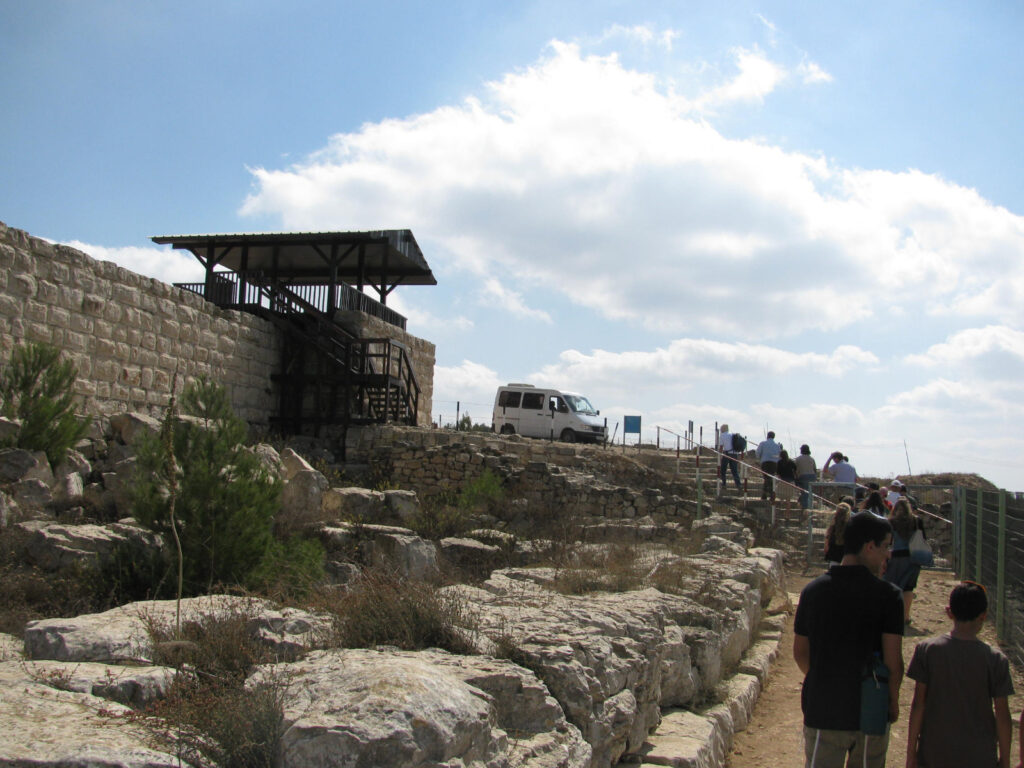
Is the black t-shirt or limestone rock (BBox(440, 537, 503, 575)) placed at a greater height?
the black t-shirt

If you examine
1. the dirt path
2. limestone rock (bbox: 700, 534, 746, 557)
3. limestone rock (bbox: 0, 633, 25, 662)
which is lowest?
the dirt path

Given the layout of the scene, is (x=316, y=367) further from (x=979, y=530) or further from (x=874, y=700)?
(x=874, y=700)

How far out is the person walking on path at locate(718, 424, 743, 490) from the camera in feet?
59.8

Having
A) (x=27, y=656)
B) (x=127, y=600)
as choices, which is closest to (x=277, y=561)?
(x=127, y=600)

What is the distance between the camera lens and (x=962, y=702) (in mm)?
3713

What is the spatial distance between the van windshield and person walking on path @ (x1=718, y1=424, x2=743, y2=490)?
400cm

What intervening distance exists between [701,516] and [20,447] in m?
12.3

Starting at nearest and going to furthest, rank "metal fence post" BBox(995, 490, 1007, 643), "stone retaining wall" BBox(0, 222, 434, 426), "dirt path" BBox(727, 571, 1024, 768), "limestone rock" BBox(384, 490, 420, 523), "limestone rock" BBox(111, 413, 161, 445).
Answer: "dirt path" BBox(727, 571, 1024, 768), "metal fence post" BBox(995, 490, 1007, 643), "stone retaining wall" BBox(0, 222, 434, 426), "limestone rock" BBox(111, 413, 161, 445), "limestone rock" BBox(384, 490, 420, 523)

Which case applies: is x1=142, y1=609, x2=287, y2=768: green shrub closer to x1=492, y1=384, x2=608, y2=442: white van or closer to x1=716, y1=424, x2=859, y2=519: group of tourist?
x1=716, y1=424, x2=859, y2=519: group of tourist

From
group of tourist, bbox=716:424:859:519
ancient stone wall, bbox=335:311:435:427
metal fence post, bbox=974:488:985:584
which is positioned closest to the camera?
metal fence post, bbox=974:488:985:584

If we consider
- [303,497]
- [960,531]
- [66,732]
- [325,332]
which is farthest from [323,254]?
[66,732]

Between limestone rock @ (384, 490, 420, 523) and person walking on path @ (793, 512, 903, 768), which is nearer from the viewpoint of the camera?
person walking on path @ (793, 512, 903, 768)

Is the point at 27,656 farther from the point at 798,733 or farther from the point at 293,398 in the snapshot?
the point at 293,398

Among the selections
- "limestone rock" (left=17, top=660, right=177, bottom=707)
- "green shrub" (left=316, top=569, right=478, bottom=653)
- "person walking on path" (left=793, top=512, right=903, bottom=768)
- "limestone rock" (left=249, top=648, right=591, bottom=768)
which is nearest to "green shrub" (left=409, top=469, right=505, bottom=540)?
"green shrub" (left=316, top=569, right=478, bottom=653)
